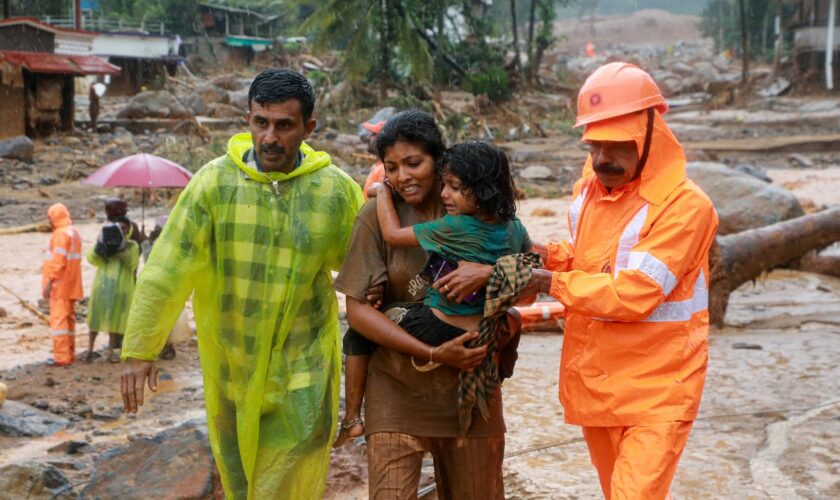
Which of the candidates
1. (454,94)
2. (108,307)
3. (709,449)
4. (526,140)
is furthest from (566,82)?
(709,449)

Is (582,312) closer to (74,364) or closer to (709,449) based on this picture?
(709,449)

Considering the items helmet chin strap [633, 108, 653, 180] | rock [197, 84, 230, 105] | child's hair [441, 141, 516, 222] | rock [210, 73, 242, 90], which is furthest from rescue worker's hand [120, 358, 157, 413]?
rock [210, 73, 242, 90]

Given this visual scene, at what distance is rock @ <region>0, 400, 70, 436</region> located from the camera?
672 cm

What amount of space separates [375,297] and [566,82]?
1477 inches

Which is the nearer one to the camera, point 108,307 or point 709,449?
point 709,449

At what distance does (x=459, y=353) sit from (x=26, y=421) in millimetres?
4741

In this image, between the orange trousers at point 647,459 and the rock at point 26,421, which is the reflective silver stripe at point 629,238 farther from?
the rock at point 26,421

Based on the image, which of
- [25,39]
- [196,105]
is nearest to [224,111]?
[196,105]

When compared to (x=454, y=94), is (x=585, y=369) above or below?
below

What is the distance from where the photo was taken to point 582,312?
310cm

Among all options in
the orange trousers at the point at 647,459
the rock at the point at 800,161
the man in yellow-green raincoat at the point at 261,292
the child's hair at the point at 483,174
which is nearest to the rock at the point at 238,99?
the rock at the point at 800,161

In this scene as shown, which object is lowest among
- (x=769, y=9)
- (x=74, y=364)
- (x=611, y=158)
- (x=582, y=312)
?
(x=74, y=364)

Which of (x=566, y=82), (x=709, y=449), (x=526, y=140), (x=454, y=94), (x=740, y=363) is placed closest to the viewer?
(x=709, y=449)

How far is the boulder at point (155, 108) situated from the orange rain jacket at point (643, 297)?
27123 millimetres
